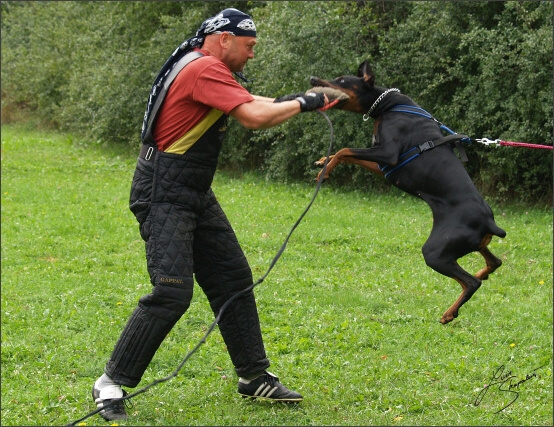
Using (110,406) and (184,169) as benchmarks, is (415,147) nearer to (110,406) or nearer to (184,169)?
(184,169)

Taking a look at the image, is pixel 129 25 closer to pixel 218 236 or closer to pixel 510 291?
pixel 510 291

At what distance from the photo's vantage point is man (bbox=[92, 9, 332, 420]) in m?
4.19

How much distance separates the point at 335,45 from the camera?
479 inches

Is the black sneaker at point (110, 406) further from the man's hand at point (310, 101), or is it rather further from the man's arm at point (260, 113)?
the man's hand at point (310, 101)

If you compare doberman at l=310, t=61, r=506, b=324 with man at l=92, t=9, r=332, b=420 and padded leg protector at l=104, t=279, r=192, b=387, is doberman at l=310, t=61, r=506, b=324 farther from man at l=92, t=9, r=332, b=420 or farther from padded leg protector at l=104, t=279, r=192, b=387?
padded leg protector at l=104, t=279, r=192, b=387

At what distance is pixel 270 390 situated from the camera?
195 inches

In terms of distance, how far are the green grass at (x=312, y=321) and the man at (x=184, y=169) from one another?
582 mm

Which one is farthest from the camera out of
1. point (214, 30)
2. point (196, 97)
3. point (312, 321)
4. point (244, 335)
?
point (312, 321)

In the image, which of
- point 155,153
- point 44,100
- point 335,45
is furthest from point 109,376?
point 44,100

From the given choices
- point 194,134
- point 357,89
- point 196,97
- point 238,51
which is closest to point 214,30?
point 238,51

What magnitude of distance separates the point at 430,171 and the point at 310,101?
84 centimetres

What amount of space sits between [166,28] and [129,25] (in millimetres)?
1257

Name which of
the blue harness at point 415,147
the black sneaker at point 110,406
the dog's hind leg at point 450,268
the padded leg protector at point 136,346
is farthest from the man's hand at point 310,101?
the black sneaker at point 110,406

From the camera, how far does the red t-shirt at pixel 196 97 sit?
4145 mm
